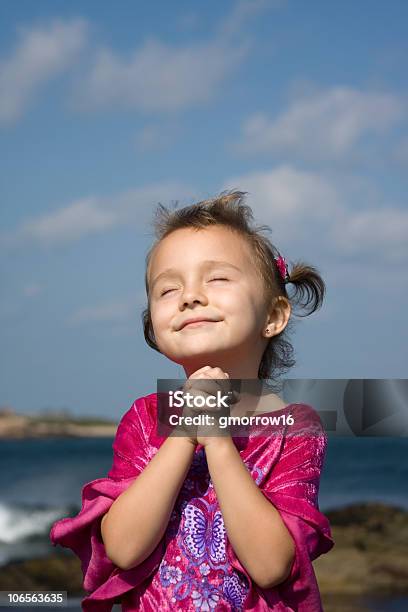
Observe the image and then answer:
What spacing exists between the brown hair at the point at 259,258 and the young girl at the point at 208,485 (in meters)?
0.01

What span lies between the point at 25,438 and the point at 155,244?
2087 cm

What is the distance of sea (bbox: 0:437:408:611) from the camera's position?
35.2 ft

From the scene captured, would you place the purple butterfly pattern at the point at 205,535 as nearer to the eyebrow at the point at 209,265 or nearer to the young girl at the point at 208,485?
the young girl at the point at 208,485

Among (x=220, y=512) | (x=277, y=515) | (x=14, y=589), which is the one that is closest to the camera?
(x=277, y=515)

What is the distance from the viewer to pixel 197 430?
1.94 m

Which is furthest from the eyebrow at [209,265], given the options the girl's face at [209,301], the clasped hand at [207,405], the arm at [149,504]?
the arm at [149,504]

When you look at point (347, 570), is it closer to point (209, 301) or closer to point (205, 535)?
point (205, 535)

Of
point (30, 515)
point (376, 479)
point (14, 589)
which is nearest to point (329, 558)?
point (14, 589)

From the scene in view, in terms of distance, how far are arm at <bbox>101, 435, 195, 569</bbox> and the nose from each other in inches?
13.4

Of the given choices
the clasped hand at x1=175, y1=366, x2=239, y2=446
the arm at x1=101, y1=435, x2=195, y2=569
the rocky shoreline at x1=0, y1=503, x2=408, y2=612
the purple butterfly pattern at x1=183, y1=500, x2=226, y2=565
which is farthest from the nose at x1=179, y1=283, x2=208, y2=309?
the rocky shoreline at x1=0, y1=503, x2=408, y2=612

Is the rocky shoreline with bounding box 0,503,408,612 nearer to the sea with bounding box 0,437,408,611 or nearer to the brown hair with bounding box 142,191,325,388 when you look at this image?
the sea with bounding box 0,437,408,611

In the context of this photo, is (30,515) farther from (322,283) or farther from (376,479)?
(322,283)

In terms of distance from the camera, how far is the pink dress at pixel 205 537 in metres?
2.00

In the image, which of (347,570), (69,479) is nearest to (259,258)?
(347,570)
